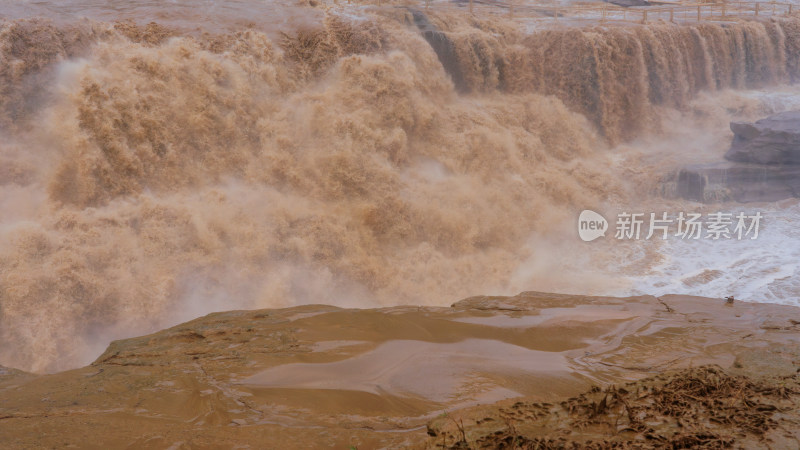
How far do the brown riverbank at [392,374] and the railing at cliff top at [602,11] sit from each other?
8.55m

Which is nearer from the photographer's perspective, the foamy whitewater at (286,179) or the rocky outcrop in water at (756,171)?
the foamy whitewater at (286,179)

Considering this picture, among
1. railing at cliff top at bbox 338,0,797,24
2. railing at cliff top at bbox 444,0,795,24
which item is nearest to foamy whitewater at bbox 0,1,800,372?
railing at cliff top at bbox 338,0,797,24

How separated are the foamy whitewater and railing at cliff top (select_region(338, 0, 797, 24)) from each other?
255 centimetres

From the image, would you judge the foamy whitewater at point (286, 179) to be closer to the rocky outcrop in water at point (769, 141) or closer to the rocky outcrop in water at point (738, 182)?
the rocky outcrop in water at point (738, 182)

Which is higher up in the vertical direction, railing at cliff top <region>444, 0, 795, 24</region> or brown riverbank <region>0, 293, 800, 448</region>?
railing at cliff top <region>444, 0, 795, 24</region>

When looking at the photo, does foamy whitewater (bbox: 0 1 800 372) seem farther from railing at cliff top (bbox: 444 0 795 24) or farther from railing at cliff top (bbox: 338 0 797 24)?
railing at cliff top (bbox: 444 0 795 24)

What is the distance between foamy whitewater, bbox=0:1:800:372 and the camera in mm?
5996

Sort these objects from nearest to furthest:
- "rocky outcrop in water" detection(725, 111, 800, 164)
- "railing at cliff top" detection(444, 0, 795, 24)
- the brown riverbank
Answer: the brown riverbank < "rocky outcrop in water" detection(725, 111, 800, 164) < "railing at cliff top" detection(444, 0, 795, 24)

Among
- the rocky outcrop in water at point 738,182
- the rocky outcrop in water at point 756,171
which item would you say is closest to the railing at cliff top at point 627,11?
the rocky outcrop in water at point 756,171

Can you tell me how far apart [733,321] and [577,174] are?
5.86m

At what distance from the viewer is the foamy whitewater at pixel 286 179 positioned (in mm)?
5996

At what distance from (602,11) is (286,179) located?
10.3m

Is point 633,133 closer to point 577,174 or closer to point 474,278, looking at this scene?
point 577,174

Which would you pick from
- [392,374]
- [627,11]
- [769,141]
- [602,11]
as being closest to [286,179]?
[392,374]
